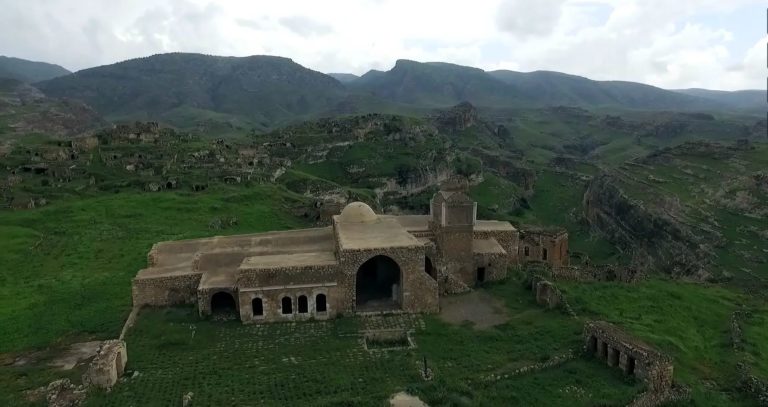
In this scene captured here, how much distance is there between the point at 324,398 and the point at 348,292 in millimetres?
9222

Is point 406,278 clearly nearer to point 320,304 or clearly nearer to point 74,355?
point 320,304

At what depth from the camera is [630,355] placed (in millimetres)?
23812

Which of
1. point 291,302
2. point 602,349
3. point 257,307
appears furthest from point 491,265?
point 257,307

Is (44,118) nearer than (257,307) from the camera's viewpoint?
No

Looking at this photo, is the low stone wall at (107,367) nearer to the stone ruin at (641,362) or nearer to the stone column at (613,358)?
the stone ruin at (641,362)

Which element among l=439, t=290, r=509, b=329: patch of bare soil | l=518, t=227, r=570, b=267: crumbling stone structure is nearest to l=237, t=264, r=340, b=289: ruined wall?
l=439, t=290, r=509, b=329: patch of bare soil

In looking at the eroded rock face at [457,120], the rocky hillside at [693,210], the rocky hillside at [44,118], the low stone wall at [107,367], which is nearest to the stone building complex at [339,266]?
the low stone wall at [107,367]

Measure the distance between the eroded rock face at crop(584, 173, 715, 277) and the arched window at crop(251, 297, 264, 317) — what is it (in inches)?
1767

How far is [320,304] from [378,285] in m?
6.15

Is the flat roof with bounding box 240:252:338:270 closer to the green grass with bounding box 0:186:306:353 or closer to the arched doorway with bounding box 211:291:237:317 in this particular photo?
the arched doorway with bounding box 211:291:237:317

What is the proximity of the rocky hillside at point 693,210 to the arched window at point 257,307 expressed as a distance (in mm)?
45144

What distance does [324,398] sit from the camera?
22.5 metres

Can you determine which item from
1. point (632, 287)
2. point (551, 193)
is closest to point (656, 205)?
point (551, 193)

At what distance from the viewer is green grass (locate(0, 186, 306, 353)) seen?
32500 millimetres
